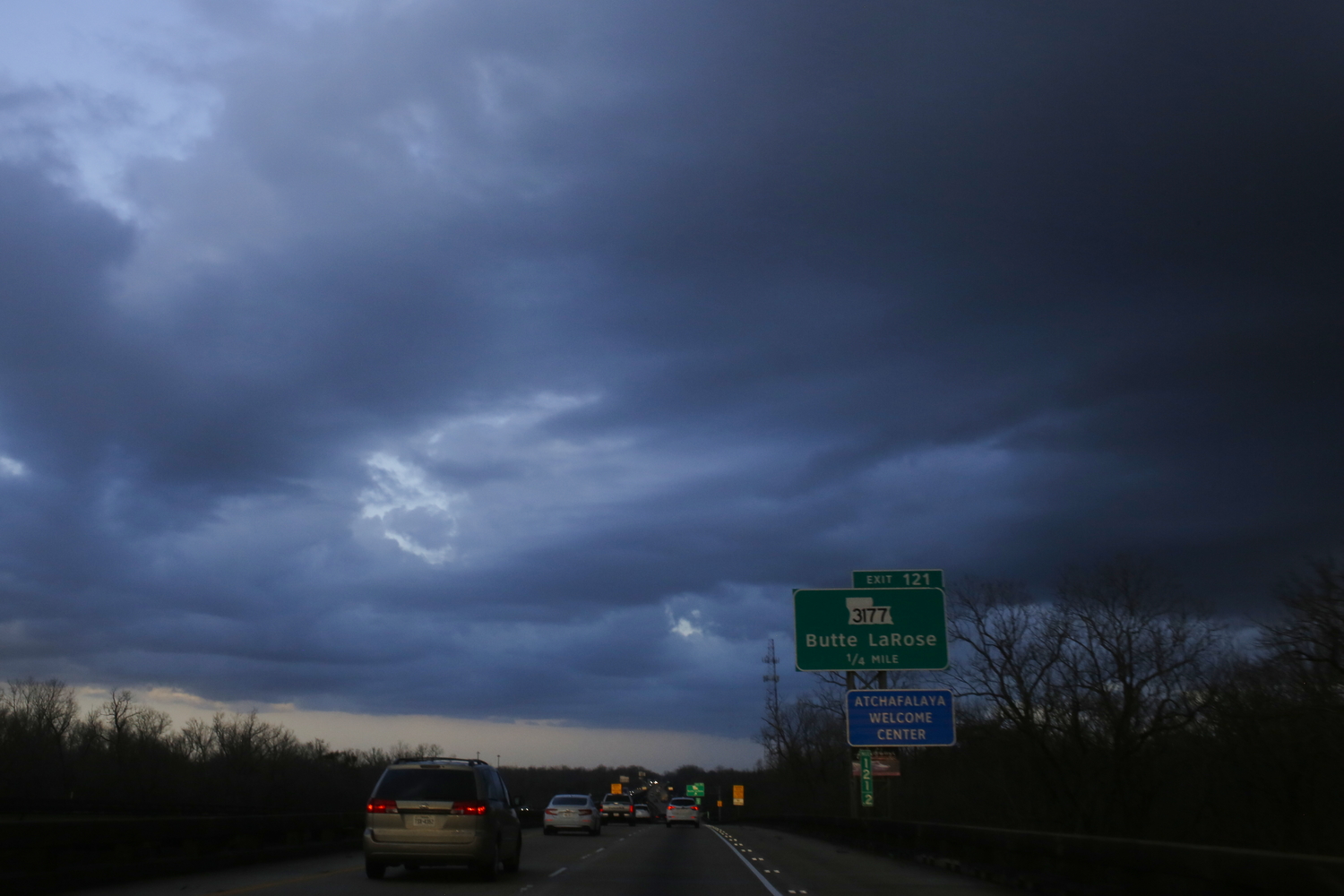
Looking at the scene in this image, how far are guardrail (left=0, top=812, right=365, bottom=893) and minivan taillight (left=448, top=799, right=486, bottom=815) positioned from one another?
4541 millimetres

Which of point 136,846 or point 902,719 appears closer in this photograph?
point 136,846

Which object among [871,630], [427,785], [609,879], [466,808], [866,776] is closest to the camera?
[466,808]

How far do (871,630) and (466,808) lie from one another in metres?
14.4

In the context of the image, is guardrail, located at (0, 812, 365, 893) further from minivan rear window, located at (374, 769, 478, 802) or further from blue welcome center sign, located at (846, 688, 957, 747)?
blue welcome center sign, located at (846, 688, 957, 747)

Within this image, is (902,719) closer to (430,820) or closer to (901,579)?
(901,579)

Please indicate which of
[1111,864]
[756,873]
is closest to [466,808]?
[756,873]

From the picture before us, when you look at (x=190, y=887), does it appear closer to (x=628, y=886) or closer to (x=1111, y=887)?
(x=628, y=886)

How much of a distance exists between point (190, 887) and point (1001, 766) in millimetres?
46243

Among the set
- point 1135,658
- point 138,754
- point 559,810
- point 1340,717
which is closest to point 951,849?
point 1340,717

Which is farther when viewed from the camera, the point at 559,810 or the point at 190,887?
the point at 559,810

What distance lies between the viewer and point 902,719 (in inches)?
1129

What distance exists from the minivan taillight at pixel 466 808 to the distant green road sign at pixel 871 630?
12769 mm

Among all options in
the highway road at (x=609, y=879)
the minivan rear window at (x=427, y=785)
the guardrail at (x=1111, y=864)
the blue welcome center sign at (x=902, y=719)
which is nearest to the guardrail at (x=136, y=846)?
the highway road at (x=609, y=879)

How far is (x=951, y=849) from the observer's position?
73.9 feet
